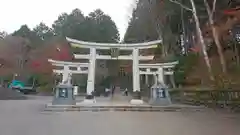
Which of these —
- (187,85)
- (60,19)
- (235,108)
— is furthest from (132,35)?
(60,19)

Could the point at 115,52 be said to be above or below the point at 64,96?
above

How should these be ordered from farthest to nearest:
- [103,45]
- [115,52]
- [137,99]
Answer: [115,52]
[103,45]
[137,99]

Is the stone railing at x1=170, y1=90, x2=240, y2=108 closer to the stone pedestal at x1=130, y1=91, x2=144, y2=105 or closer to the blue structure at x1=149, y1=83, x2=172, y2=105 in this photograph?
the blue structure at x1=149, y1=83, x2=172, y2=105

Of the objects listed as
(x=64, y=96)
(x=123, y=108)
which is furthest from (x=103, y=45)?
(x=123, y=108)

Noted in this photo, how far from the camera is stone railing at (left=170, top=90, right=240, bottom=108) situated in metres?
14.8

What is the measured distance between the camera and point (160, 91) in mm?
18359

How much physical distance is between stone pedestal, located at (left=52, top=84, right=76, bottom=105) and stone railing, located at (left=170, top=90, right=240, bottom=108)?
787cm

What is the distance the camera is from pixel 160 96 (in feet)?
59.7

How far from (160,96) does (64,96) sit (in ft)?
19.4

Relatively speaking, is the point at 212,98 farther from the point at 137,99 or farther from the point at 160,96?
the point at 137,99

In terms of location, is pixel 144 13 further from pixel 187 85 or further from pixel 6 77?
pixel 6 77

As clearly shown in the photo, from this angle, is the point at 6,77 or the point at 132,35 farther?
the point at 6,77

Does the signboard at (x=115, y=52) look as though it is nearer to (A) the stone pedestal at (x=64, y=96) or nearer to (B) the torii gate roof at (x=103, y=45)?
(B) the torii gate roof at (x=103, y=45)

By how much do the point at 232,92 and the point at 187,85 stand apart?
9254 mm
